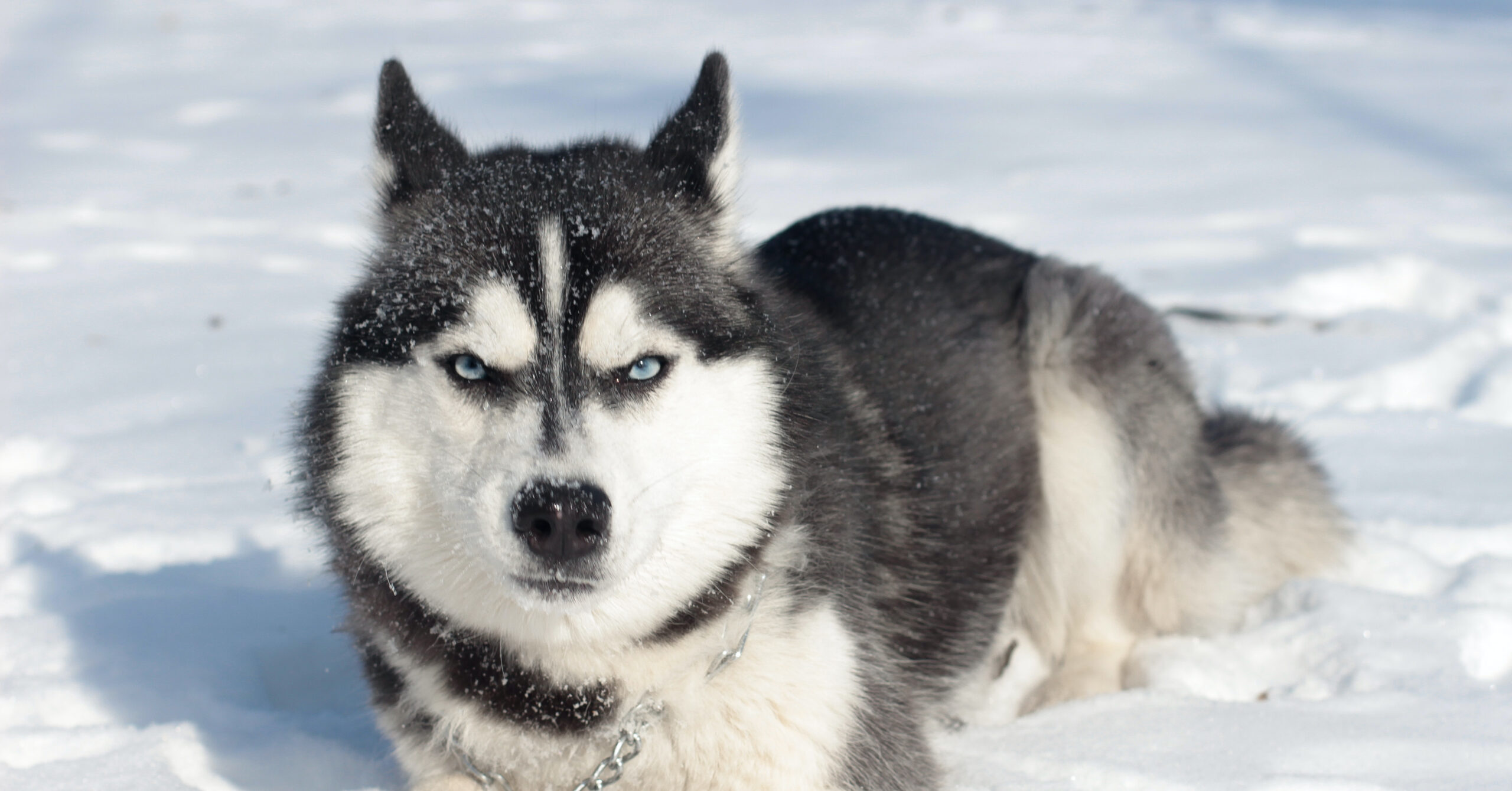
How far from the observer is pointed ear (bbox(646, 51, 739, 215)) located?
103 inches

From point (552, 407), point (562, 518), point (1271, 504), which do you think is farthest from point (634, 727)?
point (1271, 504)

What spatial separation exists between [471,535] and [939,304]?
5.59 ft

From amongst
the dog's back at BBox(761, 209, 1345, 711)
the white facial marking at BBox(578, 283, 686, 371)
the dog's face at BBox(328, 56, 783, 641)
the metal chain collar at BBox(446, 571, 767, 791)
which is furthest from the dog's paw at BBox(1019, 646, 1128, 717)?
the white facial marking at BBox(578, 283, 686, 371)

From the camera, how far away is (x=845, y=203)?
754cm

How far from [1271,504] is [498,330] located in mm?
2602

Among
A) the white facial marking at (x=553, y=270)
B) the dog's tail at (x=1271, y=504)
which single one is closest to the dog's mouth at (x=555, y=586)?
the white facial marking at (x=553, y=270)

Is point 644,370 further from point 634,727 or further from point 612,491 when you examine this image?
point 634,727

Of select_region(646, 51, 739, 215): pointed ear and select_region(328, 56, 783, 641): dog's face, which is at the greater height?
select_region(646, 51, 739, 215): pointed ear

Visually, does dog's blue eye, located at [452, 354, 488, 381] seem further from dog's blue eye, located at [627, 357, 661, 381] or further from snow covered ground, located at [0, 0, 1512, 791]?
snow covered ground, located at [0, 0, 1512, 791]

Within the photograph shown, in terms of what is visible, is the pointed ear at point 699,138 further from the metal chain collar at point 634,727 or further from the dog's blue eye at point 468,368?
the metal chain collar at point 634,727

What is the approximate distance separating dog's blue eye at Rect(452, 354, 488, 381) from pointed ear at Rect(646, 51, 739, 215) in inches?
24.4

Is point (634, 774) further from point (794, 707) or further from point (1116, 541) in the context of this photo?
point (1116, 541)

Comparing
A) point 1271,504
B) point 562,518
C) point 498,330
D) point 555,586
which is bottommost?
point 1271,504

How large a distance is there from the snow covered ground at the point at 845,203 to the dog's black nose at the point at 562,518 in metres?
1.09
